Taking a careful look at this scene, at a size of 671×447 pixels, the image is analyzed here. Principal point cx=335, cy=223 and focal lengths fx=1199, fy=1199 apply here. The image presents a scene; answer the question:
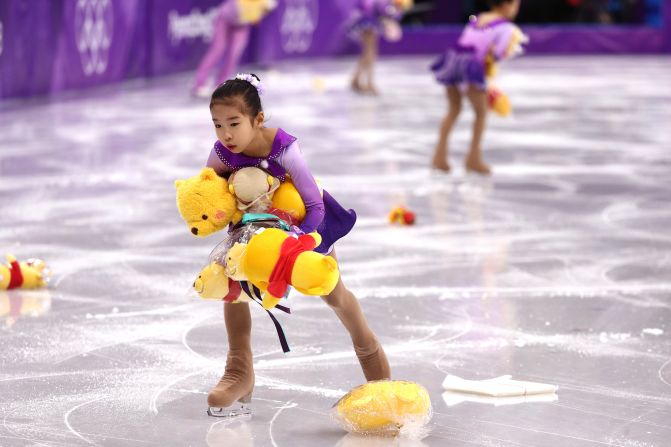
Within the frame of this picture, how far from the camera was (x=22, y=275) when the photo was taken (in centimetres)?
583

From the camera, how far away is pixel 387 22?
15.5 meters

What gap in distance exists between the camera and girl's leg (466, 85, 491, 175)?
9266mm

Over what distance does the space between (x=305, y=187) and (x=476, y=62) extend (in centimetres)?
532

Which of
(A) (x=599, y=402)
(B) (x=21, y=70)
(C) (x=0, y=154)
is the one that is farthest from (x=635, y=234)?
(B) (x=21, y=70)

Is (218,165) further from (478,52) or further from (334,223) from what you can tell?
(478,52)

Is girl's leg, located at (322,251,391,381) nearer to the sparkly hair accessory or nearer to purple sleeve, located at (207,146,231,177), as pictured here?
purple sleeve, located at (207,146,231,177)

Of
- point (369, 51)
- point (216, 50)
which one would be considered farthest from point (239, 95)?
point (369, 51)

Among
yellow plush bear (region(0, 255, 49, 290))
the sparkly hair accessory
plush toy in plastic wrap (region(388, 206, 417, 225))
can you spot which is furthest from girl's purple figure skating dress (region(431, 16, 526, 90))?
the sparkly hair accessory

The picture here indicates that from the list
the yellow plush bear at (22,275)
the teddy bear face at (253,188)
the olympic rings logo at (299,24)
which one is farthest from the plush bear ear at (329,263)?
the olympic rings logo at (299,24)

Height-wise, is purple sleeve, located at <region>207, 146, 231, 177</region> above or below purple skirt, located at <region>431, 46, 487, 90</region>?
above

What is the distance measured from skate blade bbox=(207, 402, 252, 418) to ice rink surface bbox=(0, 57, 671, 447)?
0.13 ft

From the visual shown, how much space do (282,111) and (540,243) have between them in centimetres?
693

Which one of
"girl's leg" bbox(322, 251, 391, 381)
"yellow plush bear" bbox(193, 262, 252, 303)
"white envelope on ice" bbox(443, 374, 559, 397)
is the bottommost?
"white envelope on ice" bbox(443, 374, 559, 397)

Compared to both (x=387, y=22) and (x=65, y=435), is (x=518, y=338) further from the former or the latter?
(x=387, y=22)
